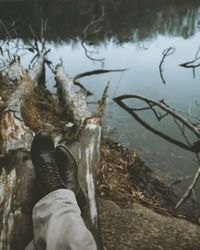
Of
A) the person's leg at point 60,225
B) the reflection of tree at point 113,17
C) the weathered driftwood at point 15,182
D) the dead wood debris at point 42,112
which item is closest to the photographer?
the person's leg at point 60,225

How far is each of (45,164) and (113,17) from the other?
1303 cm

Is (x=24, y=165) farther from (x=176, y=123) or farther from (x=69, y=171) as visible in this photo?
(x=176, y=123)

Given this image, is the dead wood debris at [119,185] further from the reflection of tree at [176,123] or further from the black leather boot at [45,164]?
the black leather boot at [45,164]

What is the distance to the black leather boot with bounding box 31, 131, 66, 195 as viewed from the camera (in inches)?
84.8


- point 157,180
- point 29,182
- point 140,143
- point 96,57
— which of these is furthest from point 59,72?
point 96,57

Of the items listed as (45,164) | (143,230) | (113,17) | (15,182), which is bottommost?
(143,230)

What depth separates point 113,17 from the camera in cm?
1449

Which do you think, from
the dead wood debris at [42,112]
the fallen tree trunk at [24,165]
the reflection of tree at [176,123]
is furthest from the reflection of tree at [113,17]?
the fallen tree trunk at [24,165]

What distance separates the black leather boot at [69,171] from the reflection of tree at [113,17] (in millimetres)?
8512

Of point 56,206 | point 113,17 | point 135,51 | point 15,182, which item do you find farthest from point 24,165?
point 113,17

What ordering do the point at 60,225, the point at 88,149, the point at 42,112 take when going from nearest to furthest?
the point at 60,225, the point at 88,149, the point at 42,112

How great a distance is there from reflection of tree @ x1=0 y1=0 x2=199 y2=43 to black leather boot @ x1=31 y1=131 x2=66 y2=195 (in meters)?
8.45

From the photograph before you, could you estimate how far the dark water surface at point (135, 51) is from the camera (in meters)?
4.64

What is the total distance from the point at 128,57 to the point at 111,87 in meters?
2.61
